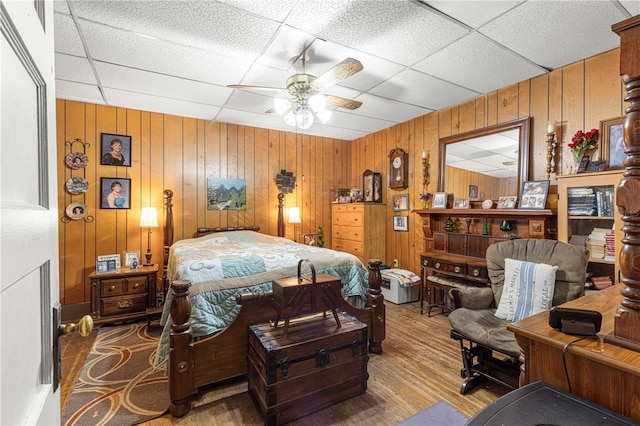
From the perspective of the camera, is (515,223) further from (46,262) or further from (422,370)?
(46,262)

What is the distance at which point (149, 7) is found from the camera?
206 cm

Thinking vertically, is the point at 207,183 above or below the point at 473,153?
below

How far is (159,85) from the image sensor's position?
10.8ft

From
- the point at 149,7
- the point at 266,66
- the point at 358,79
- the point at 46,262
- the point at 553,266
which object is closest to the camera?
the point at 46,262

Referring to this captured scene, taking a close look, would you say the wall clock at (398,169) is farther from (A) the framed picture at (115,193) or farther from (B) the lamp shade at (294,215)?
(A) the framed picture at (115,193)

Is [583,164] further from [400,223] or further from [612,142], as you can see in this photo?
[400,223]

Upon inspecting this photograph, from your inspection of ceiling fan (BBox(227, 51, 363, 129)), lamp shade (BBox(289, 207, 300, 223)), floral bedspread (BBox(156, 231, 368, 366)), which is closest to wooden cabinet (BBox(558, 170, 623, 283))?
floral bedspread (BBox(156, 231, 368, 366))

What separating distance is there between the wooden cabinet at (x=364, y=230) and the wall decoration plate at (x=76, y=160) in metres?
3.72

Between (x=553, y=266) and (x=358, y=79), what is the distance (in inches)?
96.1

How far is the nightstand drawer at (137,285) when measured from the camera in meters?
3.53

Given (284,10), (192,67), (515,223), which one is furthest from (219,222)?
(515,223)

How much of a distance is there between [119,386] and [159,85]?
2938mm

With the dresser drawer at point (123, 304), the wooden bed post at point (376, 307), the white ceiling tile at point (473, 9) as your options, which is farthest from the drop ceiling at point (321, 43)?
the dresser drawer at point (123, 304)

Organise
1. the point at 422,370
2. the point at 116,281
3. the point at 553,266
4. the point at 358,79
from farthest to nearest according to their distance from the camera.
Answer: the point at 116,281
the point at 358,79
the point at 422,370
the point at 553,266
